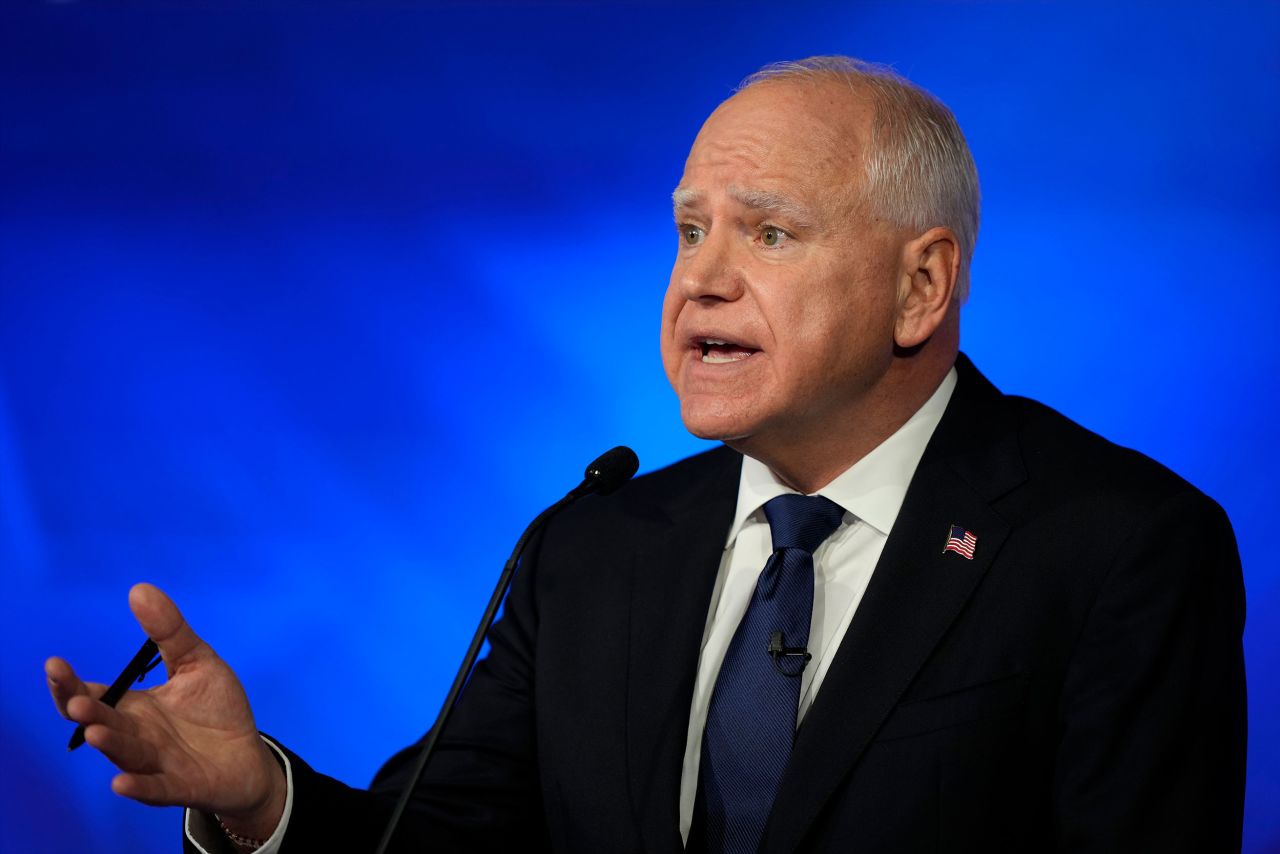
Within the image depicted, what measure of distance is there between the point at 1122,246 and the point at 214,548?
6.26 ft

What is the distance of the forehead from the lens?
193cm

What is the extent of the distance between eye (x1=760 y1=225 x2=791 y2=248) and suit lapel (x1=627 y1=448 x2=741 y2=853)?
0.44 meters

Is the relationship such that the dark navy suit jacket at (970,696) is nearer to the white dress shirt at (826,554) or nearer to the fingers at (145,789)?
the white dress shirt at (826,554)

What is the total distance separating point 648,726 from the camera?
1.96m

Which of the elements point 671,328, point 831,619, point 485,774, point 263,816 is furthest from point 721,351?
point 263,816

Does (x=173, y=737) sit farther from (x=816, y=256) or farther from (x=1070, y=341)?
(x=1070, y=341)

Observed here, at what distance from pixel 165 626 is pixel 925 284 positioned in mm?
1190

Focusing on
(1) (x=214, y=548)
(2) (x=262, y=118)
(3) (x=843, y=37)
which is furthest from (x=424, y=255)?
(3) (x=843, y=37)

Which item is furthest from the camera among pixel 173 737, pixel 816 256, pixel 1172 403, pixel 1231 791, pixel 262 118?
pixel 262 118

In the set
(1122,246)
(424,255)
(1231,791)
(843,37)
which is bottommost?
(1231,791)

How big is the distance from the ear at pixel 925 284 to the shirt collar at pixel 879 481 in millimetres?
128

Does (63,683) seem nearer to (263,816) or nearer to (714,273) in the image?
(263,816)

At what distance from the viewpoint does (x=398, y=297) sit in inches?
110

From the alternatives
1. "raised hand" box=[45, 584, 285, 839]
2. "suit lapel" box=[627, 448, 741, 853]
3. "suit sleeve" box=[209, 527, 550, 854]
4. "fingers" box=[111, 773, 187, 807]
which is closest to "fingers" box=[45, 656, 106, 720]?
"raised hand" box=[45, 584, 285, 839]
